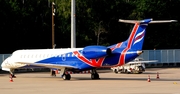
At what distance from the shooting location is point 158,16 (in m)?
95.2

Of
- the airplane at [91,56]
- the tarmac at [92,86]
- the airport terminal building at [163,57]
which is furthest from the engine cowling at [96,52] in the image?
the airport terminal building at [163,57]

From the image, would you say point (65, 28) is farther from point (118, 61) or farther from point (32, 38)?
point (118, 61)

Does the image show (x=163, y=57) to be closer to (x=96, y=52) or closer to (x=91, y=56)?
(x=91, y=56)

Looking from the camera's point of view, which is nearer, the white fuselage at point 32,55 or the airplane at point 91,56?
the airplane at point 91,56

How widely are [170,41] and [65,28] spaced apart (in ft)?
75.5

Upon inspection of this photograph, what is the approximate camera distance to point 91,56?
41.7 m

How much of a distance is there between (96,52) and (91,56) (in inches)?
28.0

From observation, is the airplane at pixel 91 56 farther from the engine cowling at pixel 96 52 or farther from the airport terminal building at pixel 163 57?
the airport terminal building at pixel 163 57

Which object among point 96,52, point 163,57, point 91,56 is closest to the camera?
point 96,52

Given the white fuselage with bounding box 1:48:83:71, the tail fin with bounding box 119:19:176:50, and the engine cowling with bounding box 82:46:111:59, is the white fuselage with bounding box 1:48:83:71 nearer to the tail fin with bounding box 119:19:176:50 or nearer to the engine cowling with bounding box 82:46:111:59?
the engine cowling with bounding box 82:46:111:59

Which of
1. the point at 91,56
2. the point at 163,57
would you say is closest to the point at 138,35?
the point at 91,56

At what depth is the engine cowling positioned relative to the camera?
134ft

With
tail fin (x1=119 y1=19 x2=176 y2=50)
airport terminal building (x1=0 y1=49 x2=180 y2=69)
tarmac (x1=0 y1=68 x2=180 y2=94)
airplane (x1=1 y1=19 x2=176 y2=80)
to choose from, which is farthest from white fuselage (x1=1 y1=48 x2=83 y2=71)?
airport terminal building (x1=0 y1=49 x2=180 y2=69)

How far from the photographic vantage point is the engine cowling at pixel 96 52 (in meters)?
40.7
